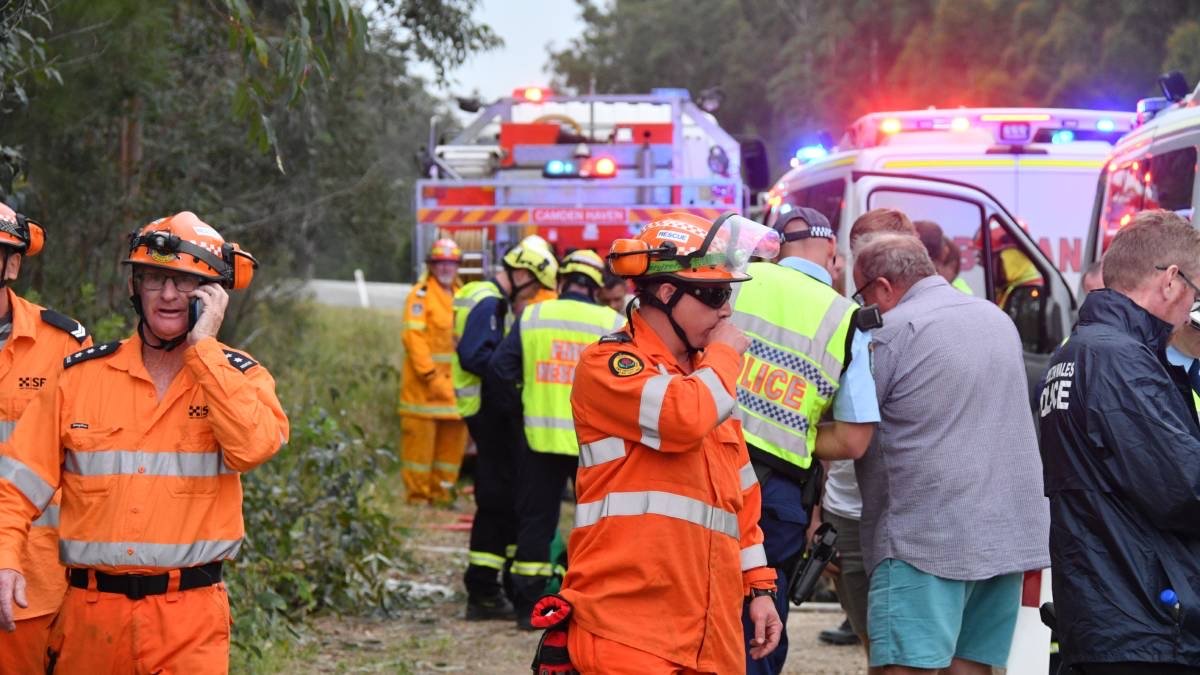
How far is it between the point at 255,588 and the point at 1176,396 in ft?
16.8

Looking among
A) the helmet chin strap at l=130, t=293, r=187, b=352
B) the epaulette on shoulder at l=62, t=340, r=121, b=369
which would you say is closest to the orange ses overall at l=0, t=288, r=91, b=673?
the epaulette on shoulder at l=62, t=340, r=121, b=369

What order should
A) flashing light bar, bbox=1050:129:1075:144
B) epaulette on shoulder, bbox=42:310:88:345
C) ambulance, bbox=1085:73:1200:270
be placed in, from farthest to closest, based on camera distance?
flashing light bar, bbox=1050:129:1075:144 < ambulance, bbox=1085:73:1200:270 < epaulette on shoulder, bbox=42:310:88:345

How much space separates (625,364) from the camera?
4.07m

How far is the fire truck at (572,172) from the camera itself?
39.1 feet

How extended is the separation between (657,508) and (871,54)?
116 ft

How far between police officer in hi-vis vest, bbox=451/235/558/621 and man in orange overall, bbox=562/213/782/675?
458 centimetres

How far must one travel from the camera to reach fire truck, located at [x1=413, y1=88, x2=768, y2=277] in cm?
1192

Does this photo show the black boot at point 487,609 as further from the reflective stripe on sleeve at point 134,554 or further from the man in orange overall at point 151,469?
the reflective stripe on sleeve at point 134,554

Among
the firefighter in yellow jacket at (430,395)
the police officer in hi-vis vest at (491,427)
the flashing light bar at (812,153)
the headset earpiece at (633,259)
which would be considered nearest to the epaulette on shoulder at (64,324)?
the headset earpiece at (633,259)

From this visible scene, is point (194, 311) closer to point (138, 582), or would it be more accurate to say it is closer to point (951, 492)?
point (138, 582)

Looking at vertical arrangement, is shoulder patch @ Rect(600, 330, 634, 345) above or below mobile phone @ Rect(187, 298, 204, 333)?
below

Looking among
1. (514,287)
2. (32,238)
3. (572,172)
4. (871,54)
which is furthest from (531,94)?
(871,54)

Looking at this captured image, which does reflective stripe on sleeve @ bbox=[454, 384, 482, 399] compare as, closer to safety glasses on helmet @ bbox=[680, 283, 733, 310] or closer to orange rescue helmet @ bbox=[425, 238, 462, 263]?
orange rescue helmet @ bbox=[425, 238, 462, 263]

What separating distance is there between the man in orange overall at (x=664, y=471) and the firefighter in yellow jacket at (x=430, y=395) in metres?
8.48
